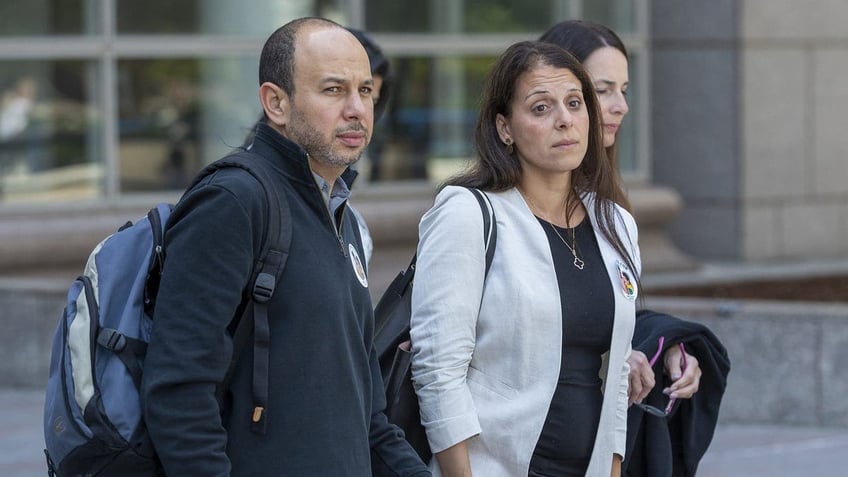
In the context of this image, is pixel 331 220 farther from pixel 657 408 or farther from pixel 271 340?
pixel 657 408

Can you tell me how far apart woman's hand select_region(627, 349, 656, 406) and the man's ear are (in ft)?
4.61

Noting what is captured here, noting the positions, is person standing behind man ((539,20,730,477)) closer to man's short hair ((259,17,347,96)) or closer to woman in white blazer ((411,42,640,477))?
woman in white blazer ((411,42,640,477))

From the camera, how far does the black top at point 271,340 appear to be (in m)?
2.71

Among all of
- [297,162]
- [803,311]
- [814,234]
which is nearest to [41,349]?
[803,311]

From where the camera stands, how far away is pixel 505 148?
382 cm

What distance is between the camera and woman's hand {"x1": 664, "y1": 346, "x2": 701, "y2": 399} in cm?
414

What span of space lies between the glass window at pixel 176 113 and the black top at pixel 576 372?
865 centimetres

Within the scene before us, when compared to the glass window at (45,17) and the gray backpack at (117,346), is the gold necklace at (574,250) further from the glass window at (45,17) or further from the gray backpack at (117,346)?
the glass window at (45,17)

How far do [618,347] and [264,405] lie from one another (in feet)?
3.77

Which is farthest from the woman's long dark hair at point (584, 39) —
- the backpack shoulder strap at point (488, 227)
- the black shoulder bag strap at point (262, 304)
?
the black shoulder bag strap at point (262, 304)

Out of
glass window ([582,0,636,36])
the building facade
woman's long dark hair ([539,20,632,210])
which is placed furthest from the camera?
glass window ([582,0,636,36])

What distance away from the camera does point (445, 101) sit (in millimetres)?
13531

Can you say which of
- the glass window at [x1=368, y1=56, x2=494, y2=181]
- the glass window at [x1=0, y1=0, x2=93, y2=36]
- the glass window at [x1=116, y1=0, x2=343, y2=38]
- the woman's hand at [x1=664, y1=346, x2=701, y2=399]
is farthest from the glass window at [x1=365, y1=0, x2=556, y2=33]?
the woman's hand at [x1=664, y1=346, x2=701, y2=399]

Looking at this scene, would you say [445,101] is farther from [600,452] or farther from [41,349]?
[600,452]
